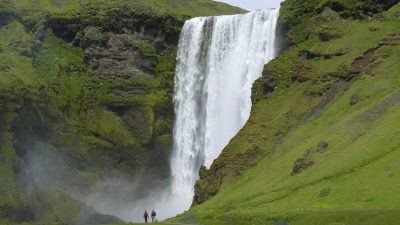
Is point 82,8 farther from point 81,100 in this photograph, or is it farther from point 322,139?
point 322,139

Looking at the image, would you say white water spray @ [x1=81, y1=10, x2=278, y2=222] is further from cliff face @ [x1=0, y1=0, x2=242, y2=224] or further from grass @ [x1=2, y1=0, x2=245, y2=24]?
grass @ [x1=2, y1=0, x2=245, y2=24]

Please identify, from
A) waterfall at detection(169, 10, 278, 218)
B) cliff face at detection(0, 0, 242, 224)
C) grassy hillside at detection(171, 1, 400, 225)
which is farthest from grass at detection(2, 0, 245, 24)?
grassy hillside at detection(171, 1, 400, 225)

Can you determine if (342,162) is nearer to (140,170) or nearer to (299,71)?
(299,71)

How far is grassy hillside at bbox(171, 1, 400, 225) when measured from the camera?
50.6m

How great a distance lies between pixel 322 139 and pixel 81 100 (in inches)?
2426

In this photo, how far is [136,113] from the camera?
11956 centimetres

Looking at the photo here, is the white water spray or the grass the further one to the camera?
the grass

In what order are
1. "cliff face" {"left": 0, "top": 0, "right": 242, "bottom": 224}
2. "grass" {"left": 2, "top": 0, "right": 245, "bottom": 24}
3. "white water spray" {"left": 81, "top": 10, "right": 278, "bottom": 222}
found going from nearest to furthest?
1. "white water spray" {"left": 81, "top": 10, "right": 278, "bottom": 222}
2. "cliff face" {"left": 0, "top": 0, "right": 242, "bottom": 224}
3. "grass" {"left": 2, "top": 0, "right": 245, "bottom": 24}

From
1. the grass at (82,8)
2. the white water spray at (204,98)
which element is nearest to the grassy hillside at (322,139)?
the white water spray at (204,98)

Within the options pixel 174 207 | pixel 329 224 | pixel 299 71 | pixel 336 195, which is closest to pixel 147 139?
pixel 174 207

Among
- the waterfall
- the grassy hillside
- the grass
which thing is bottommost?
the grassy hillside

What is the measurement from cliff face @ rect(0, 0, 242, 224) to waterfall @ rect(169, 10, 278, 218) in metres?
3.89

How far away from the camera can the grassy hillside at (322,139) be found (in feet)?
166

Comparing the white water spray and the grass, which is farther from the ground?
the grass
